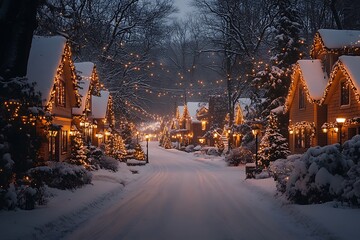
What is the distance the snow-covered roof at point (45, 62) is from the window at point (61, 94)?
95.2 inches

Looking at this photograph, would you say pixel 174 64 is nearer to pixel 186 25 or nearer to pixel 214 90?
pixel 186 25

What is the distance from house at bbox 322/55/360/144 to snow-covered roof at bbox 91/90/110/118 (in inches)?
728

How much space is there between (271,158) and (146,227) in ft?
58.7

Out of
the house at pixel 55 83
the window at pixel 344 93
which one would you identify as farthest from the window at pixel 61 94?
the window at pixel 344 93

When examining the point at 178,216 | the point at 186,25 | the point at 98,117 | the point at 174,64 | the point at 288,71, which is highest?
the point at 186,25

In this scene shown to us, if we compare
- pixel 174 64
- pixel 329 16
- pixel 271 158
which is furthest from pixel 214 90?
pixel 271 158

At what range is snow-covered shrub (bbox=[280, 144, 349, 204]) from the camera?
1269 centimetres

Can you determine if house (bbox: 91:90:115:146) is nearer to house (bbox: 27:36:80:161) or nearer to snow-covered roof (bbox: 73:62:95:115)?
snow-covered roof (bbox: 73:62:95:115)

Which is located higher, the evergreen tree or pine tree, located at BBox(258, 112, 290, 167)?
the evergreen tree

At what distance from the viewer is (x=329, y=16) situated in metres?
42.5

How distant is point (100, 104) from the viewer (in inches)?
1449

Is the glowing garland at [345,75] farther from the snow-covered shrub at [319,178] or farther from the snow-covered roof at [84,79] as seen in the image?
the snow-covered roof at [84,79]

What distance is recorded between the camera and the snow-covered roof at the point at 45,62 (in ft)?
65.0

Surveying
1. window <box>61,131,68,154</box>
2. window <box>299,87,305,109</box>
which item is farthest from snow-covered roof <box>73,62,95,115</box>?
window <box>299,87,305,109</box>
